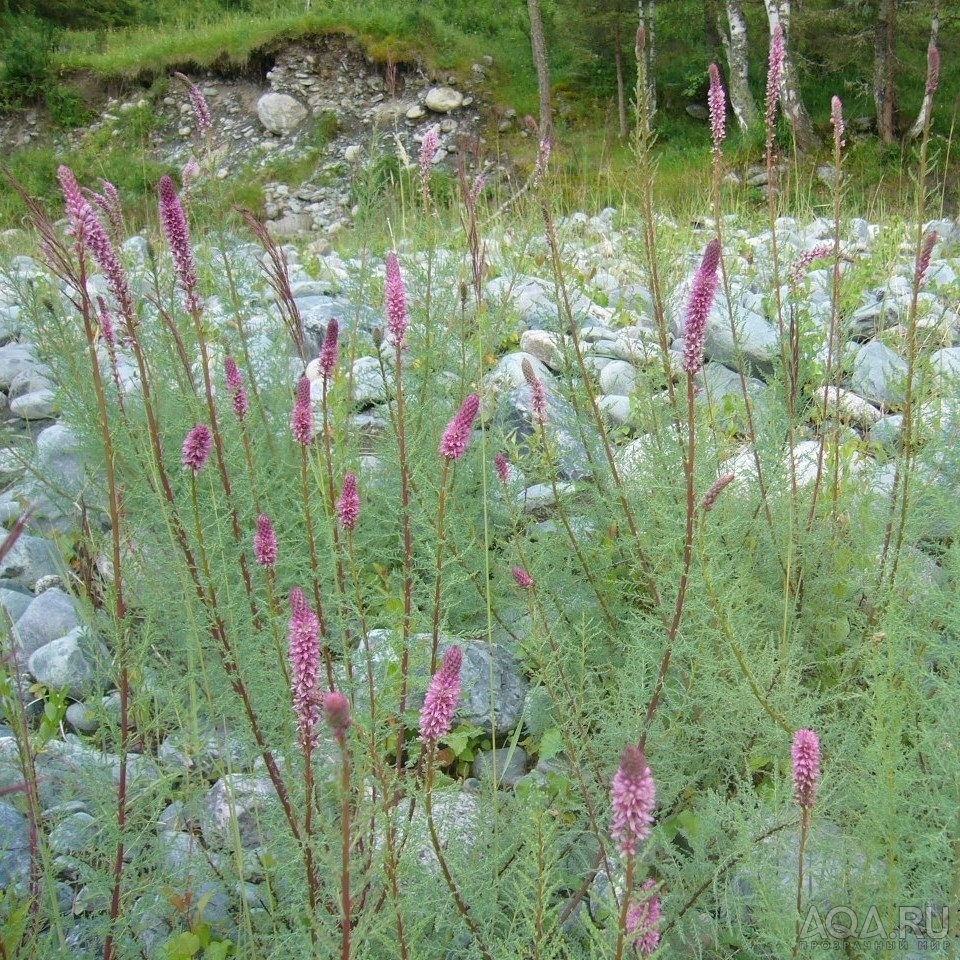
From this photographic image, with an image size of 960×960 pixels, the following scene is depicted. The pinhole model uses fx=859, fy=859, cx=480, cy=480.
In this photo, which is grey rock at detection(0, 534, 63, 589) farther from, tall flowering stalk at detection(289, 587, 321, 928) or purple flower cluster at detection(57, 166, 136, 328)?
tall flowering stalk at detection(289, 587, 321, 928)

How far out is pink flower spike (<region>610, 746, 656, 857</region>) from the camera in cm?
109

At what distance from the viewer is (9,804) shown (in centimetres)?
217

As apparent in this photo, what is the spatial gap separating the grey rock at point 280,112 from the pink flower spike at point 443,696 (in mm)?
21490

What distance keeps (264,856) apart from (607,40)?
21808 mm

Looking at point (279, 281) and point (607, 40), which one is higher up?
point (607, 40)

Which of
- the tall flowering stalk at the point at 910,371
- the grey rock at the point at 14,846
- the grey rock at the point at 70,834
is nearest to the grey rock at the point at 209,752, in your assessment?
the grey rock at the point at 70,834

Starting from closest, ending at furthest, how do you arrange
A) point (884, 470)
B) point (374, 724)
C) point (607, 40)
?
point (374, 724)
point (884, 470)
point (607, 40)

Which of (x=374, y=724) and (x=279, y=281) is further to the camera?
(x=279, y=281)

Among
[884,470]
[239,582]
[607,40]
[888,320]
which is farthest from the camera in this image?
[607,40]

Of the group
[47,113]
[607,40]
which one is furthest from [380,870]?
[47,113]

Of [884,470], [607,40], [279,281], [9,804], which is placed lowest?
[9,804]

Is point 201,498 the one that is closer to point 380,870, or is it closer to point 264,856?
point 264,856

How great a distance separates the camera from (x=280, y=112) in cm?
2041

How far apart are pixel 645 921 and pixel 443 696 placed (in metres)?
0.44
